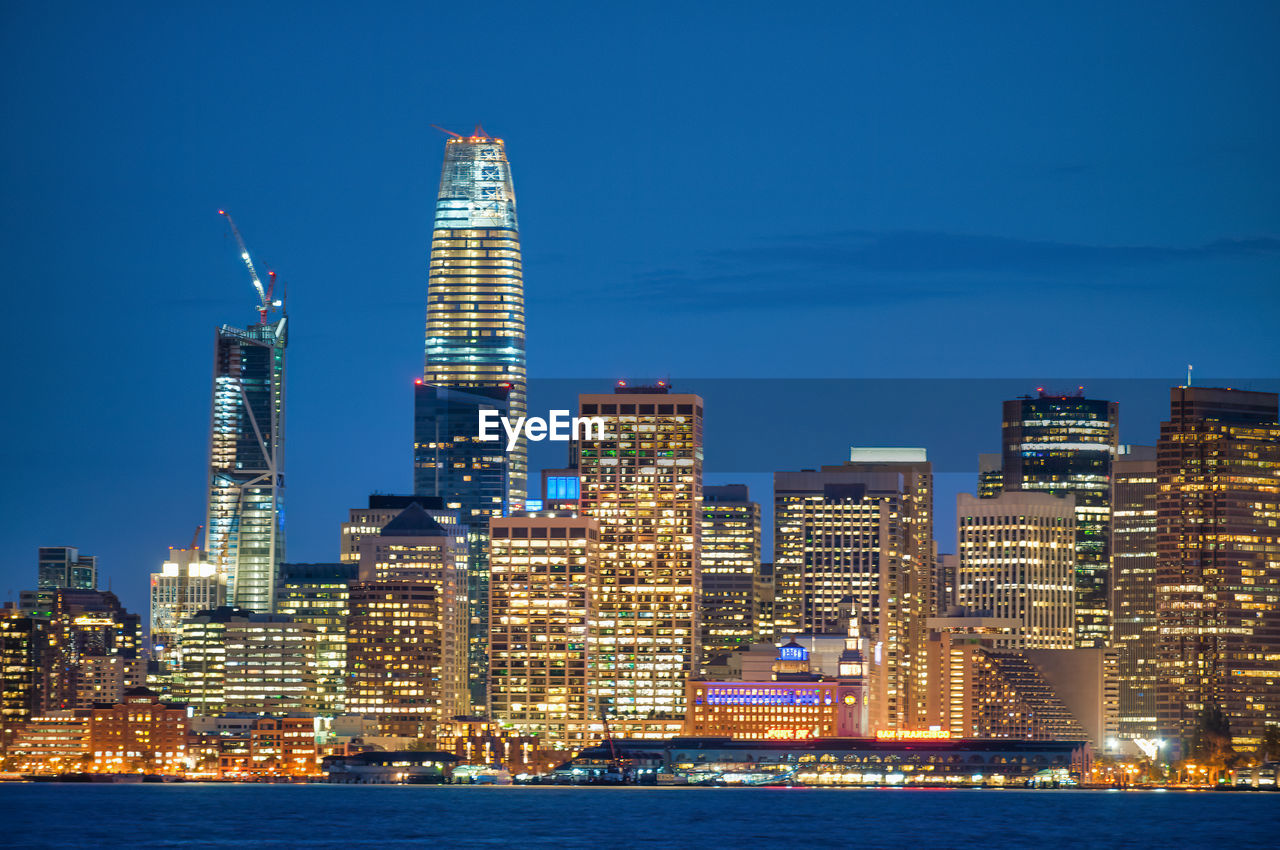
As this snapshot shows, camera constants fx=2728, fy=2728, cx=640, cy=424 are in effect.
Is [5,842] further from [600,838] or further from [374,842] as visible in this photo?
[600,838]

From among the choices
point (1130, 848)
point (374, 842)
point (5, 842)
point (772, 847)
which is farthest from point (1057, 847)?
point (5, 842)

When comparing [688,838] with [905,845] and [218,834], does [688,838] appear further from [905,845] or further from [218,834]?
[218,834]

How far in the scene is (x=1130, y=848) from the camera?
637 feet

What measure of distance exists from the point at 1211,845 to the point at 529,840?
163ft

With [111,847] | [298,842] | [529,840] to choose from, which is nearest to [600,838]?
[529,840]

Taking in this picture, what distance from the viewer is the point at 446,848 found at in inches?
7397

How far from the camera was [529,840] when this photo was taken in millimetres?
193875

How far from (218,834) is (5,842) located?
15.4m

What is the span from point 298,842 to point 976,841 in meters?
48.7

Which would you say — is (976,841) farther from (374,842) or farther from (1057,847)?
(374,842)

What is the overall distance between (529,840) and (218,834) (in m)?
23.4

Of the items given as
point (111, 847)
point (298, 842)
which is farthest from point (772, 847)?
point (111, 847)

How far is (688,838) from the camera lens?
196500 millimetres

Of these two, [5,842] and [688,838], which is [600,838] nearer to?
[688,838]
